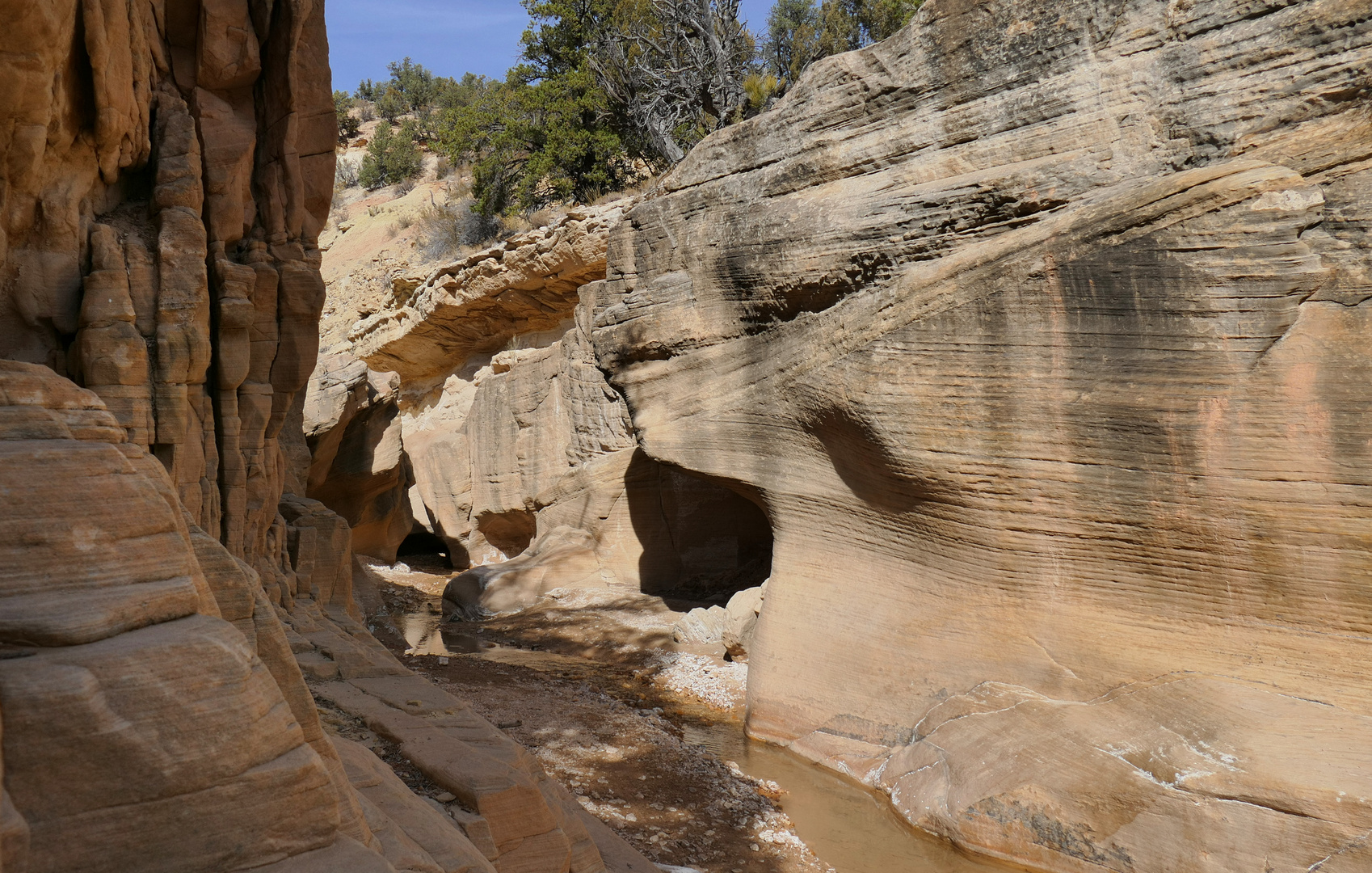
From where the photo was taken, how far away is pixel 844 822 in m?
6.31

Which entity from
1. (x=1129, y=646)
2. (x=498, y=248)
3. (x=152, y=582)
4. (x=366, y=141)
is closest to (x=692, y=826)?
(x=1129, y=646)

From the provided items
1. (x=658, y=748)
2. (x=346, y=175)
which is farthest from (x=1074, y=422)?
(x=346, y=175)

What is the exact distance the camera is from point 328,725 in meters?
4.62

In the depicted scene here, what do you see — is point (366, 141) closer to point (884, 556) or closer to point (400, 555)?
point (400, 555)

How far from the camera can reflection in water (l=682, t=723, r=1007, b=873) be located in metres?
5.80

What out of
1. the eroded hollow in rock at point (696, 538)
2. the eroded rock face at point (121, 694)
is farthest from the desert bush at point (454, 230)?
the eroded rock face at point (121, 694)

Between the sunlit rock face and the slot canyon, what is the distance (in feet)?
0.08

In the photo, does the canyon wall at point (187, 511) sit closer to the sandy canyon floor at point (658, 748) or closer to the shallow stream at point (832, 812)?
the sandy canyon floor at point (658, 748)

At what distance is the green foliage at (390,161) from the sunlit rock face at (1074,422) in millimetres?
25278

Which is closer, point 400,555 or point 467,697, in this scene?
point 467,697

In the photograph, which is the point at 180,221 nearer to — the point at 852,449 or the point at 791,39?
the point at 852,449

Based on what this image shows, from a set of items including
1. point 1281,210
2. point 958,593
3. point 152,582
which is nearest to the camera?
point 152,582

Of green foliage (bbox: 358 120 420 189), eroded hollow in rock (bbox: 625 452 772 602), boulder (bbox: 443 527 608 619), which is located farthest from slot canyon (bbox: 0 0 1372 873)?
green foliage (bbox: 358 120 420 189)

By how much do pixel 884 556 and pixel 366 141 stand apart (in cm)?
3346
